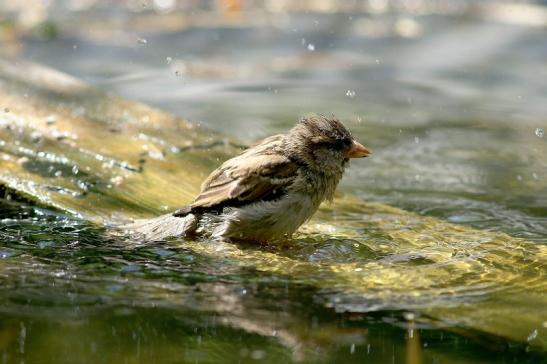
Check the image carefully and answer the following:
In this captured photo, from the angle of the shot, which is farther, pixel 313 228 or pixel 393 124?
pixel 393 124

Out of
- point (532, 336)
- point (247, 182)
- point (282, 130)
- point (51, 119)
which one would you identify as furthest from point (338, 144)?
point (282, 130)

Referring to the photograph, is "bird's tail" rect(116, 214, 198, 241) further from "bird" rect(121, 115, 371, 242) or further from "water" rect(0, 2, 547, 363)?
"water" rect(0, 2, 547, 363)

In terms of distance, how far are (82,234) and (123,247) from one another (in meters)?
0.33

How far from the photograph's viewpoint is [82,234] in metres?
5.13

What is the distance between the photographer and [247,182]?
530 centimetres

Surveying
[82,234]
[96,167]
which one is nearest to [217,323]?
[82,234]

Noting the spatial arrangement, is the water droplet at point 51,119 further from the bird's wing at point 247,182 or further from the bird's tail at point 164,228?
the bird's wing at point 247,182

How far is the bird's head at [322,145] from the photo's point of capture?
5527 millimetres

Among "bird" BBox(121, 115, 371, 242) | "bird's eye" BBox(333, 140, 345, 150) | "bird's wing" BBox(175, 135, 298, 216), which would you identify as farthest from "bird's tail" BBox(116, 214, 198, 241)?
"bird's eye" BBox(333, 140, 345, 150)

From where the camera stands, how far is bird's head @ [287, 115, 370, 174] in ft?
18.1

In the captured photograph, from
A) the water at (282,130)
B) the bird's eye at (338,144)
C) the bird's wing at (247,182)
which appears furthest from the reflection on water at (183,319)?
the bird's eye at (338,144)

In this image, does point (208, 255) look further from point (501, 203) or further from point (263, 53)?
point (263, 53)

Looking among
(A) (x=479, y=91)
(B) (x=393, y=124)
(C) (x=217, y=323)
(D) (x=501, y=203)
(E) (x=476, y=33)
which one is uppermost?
(E) (x=476, y=33)

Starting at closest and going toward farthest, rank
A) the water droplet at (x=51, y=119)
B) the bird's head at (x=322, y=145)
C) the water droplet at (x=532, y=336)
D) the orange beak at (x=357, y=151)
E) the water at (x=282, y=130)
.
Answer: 1. the water at (x=282, y=130)
2. the water droplet at (x=532, y=336)
3. the bird's head at (x=322, y=145)
4. the orange beak at (x=357, y=151)
5. the water droplet at (x=51, y=119)
